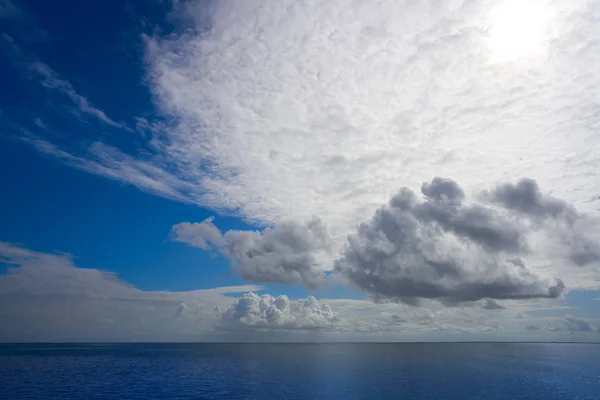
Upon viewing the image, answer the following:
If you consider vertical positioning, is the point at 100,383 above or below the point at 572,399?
above

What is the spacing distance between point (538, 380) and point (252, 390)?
10184 cm

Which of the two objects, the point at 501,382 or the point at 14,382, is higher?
the point at 14,382

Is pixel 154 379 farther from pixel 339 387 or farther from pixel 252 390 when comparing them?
pixel 339 387

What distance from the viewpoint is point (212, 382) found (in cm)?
12200

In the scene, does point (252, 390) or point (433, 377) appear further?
point (433, 377)

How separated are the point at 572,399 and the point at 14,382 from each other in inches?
6544

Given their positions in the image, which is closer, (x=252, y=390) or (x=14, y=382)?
(x=252, y=390)

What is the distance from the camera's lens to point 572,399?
315 ft

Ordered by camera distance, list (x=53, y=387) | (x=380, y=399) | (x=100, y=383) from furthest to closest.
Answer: (x=100, y=383) → (x=53, y=387) → (x=380, y=399)

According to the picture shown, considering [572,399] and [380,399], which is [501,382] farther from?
[380,399]

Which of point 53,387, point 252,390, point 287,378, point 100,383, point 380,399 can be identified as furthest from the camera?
point 287,378

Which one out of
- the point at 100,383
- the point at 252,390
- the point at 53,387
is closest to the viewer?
the point at 252,390

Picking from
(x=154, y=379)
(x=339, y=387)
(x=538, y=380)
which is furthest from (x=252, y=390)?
(x=538, y=380)

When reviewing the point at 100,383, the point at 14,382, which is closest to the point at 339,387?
the point at 100,383
